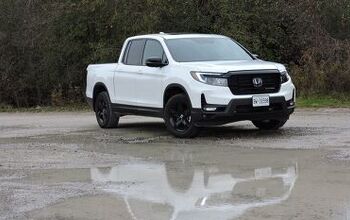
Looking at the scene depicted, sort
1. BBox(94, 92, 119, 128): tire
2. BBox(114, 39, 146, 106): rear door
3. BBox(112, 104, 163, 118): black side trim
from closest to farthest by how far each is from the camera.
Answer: BBox(112, 104, 163, 118): black side trim < BBox(114, 39, 146, 106): rear door < BBox(94, 92, 119, 128): tire

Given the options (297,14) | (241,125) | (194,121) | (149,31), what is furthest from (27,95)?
(194,121)

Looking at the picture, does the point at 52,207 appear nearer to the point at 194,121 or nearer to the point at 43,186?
the point at 43,186

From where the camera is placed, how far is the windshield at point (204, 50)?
12.2 m

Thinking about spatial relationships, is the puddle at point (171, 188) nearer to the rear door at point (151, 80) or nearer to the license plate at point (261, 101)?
the license plate at point (261, 101)

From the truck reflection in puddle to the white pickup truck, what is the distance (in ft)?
7.66

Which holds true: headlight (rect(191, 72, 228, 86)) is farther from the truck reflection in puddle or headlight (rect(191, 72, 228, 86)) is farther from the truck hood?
the truck reflection in puddle

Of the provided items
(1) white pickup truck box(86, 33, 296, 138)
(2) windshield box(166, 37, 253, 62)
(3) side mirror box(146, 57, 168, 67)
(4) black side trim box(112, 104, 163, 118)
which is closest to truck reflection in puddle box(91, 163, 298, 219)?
(1) white pickup truck box(86, 33, 296, 138)

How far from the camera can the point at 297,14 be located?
73.6ft

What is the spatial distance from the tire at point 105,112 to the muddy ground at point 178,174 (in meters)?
0.48

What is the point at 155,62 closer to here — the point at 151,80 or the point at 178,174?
the point at 151,80

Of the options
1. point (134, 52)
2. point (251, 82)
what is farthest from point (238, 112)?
point (134, 52)

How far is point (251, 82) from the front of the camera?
11367 mm

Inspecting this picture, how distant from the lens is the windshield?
40.2 ft

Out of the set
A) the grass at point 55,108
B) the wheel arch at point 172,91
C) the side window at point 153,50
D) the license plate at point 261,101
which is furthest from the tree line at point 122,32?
the license plate at point 261,101
